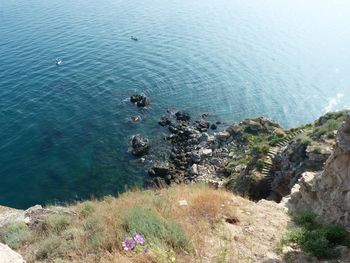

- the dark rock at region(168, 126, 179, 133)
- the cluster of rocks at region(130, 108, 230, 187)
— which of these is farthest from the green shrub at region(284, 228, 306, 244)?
the dark rock at region(168, 126, 179, 133)

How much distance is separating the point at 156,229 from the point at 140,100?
4444 cm

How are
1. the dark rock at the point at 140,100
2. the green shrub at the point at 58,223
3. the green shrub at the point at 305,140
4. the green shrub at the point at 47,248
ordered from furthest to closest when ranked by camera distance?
the dark rock at the point at 140,100
the green shrub at the point at 305,140
the green shrub at the point at 58,223
the green shrub at the point at 47,248

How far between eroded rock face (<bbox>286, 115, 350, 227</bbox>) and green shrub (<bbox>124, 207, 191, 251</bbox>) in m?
5.34

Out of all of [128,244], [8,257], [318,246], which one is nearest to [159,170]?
[318,246]

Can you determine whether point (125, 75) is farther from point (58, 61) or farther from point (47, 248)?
point (47, 248)

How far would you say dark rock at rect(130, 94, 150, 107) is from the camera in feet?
172

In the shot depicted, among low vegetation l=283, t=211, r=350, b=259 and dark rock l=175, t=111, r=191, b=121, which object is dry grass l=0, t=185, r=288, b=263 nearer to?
low vegetation l=283, t=211, r=350, b=259

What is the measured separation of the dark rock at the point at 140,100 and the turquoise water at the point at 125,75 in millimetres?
1304

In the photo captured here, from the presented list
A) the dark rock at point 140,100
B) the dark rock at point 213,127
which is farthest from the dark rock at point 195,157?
the dark rock at point 140,100

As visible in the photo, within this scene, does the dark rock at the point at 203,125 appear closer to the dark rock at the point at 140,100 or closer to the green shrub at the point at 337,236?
the dark rock at the point at 140,100

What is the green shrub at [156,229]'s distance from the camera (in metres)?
8.92

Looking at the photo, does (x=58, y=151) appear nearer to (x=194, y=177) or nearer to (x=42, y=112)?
(x=42, y=112)

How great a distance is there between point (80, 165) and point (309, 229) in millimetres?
32734

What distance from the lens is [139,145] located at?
42844mm
